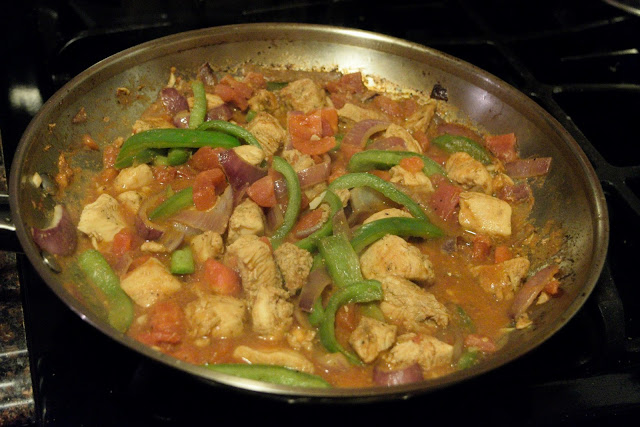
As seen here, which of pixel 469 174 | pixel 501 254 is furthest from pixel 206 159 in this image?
pixel 501 254

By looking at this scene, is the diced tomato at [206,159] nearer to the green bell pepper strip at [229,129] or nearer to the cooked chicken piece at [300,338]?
the green bell pepper strip at [229,129]

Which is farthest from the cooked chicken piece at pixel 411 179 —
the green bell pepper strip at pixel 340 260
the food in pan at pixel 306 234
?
the green bell pepper strip at pixel 340 260

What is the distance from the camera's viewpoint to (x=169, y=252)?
2480 millimetres

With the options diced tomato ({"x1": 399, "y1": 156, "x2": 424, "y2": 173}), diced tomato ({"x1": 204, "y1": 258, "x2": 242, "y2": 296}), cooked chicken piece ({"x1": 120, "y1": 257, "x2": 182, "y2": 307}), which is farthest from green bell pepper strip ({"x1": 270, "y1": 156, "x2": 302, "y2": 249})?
diced tomato ({"x1": 399, "y1": 156, "x2": 424, "y2": 173})

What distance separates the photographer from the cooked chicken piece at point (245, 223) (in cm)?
255

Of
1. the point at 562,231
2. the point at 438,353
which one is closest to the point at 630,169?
the point at 562,231

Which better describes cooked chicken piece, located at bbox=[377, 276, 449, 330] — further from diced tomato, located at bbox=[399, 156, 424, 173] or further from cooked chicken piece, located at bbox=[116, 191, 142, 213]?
cooked chicken piece, located at bbox=[116, 191, 142, 213]

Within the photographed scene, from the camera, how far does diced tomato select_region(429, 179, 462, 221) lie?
2.88 meters

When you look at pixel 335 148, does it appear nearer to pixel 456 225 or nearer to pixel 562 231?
pixel 456 225

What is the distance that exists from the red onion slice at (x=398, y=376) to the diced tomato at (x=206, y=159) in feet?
4.36

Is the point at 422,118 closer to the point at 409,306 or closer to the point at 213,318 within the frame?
the point at 409,306

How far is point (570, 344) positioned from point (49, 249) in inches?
84.2

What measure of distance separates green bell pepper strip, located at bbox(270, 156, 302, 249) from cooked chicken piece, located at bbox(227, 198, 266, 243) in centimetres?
8

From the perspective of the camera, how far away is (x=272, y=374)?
1925 millimetres
